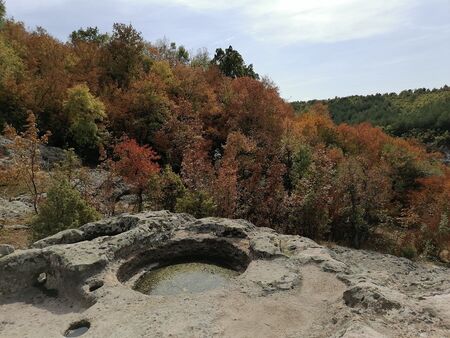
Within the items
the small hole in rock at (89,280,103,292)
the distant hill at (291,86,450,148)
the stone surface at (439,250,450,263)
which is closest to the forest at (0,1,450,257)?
the stone surface at (439,250,450,263)

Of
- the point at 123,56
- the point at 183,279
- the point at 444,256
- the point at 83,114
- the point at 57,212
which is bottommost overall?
the point at 444,256

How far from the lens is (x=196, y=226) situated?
78.0ft

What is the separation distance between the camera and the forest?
32.0m

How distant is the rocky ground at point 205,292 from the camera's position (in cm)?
1445

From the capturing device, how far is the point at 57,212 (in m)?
23.5

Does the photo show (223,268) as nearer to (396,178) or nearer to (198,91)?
(198,91)

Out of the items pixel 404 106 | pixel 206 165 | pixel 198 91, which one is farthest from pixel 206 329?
pixel 404 106

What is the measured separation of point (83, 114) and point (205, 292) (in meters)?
33.5

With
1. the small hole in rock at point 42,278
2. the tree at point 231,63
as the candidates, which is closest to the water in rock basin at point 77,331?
the small hole in rock at point 42,278

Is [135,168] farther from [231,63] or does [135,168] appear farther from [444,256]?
[231,63]

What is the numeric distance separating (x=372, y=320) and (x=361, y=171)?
27216 millimetres

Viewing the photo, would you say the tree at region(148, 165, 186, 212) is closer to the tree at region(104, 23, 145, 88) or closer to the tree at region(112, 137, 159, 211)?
the tree at region(112, 137, 159, 211)

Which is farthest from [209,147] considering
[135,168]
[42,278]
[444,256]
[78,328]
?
[78,328]

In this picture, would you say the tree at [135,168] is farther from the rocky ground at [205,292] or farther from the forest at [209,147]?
the rocky ground at [205,292]
